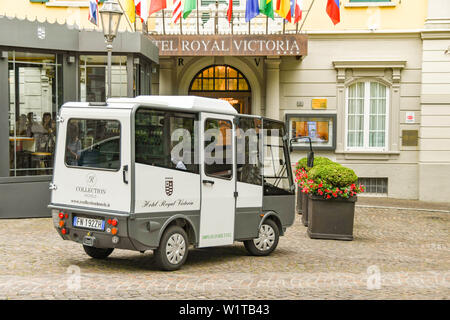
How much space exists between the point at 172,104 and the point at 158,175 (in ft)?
3.26

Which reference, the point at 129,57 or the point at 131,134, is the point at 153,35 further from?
the point at 131,134

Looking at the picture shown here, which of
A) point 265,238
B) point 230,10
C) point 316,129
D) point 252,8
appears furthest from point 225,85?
point 265,238

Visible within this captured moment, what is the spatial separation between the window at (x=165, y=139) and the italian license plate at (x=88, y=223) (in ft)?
3.18

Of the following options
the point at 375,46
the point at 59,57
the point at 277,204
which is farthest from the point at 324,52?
the point at 277,204

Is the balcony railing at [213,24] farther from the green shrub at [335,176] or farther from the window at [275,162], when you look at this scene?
the window at [275,162]

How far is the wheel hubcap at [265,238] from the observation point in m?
10.2

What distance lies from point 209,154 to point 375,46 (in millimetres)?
11336

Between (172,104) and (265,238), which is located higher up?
(172,104)

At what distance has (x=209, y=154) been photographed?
9.12 meters

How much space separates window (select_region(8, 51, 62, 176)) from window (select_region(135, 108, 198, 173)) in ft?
19.6

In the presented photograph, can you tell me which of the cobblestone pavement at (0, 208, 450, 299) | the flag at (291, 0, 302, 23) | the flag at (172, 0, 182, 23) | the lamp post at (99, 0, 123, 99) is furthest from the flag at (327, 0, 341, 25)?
the lamp post at (99, 0, 123, 99)

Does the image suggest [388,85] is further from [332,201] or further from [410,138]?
[332,201]

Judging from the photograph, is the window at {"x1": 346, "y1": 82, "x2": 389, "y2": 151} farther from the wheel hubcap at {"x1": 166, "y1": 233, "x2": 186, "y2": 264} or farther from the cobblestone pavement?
the wheel hubcap at {"x1": 166, "y1": 233, "x2": 186, "y2": 264}

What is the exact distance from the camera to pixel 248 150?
9.75m
